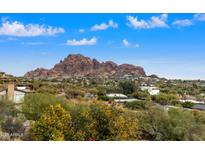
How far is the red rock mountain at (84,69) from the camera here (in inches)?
159

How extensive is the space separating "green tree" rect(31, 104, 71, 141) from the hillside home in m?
0.33

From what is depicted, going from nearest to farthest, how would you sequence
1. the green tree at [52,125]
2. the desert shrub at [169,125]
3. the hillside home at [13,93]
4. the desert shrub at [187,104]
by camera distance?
the green tree at [52,125]
the hillside home at [13,93]
the desert shrub at [169,125]
the desert shrub at [187,104]

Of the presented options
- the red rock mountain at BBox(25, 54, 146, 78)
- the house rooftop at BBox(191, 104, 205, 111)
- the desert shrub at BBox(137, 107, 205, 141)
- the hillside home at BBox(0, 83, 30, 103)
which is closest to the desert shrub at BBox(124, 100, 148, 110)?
the desert shrub at BBox(137, 107, 205, 141)

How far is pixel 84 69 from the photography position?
4.14 m

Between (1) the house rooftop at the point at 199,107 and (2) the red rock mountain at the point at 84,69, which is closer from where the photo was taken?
(2) the red rock mountain at the point at 84,69

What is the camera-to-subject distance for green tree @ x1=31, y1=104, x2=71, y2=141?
12.6ft

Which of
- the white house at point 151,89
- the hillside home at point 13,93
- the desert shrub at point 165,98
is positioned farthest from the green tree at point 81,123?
the desert shrub at point 165,98

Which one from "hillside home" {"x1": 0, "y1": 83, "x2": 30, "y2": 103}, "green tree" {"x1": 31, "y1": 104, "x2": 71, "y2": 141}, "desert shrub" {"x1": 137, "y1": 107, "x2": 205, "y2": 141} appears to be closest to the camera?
"green tree" {"x1": 31, "y1": 104, "x2": 71, "y2": 141}

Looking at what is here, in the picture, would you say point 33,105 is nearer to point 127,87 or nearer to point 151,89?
point 127,87

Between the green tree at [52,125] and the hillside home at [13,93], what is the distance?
1.09ft

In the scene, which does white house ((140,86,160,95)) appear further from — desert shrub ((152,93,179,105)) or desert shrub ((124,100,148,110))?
desert shrub ((124,100,148,110))

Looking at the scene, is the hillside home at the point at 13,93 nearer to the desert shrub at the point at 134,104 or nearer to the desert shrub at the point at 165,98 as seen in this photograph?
the desert shrub at the point at 134,104
